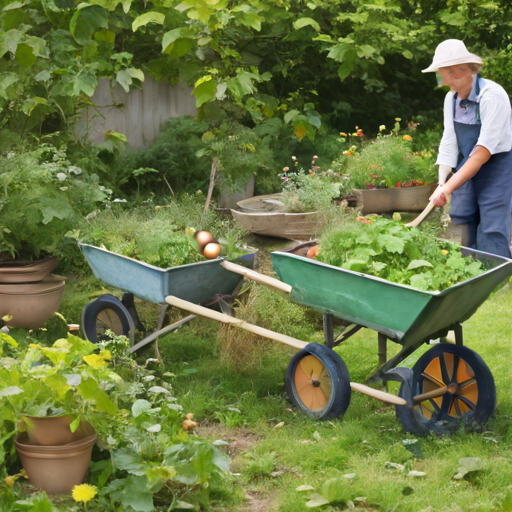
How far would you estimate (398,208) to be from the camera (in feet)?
23.3

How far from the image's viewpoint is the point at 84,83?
16.7ft

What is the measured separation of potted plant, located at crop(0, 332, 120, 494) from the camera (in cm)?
265

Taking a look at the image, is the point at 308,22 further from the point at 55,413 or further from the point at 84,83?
the point at 55,413

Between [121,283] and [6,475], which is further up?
[121,283]

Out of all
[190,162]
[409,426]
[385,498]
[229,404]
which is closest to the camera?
[385,498]

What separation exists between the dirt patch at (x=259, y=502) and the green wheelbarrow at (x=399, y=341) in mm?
650

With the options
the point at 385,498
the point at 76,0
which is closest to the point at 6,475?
the point at 385,498

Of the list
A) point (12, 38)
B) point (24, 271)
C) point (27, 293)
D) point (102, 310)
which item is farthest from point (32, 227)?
point (12, 38)

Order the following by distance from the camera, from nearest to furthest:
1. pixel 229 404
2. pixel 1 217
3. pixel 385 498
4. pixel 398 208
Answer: pixel 385 498, pixel 229 404, pixel 1 217, pixel 398 208

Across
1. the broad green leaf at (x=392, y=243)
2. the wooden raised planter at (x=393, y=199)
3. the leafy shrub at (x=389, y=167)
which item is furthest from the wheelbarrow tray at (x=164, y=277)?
the leafy shrub at (x=389, y=167)

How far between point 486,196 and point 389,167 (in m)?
2.56

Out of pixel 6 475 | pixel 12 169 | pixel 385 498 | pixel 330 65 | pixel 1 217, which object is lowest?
pixel 385 498

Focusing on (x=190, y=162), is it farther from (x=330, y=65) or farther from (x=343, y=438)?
(x=343, y=438)

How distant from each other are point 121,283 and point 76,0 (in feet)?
8.23
